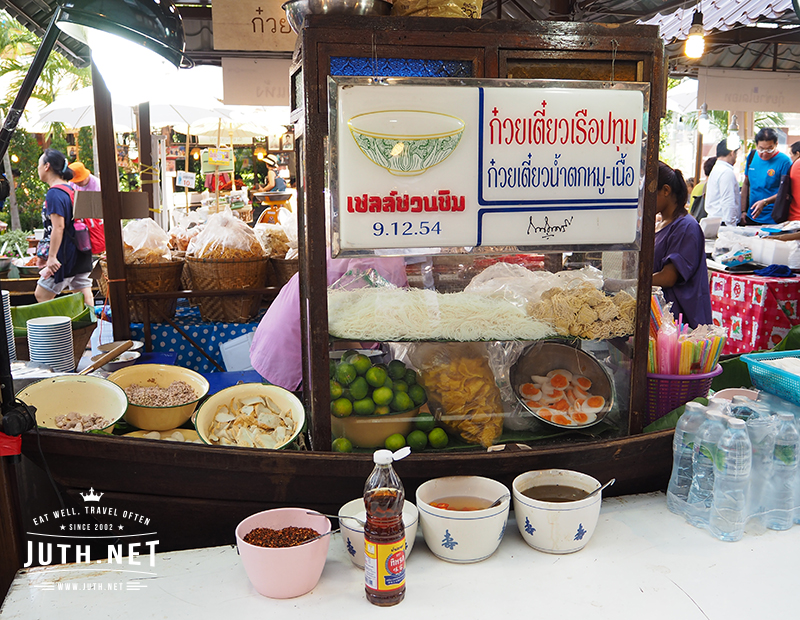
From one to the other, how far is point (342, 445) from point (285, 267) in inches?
93.9

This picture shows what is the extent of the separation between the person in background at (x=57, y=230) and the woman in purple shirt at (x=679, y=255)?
189 inches

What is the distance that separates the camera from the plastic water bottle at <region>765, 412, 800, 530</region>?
1.80 meters

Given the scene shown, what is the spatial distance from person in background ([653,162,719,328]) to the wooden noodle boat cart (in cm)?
144

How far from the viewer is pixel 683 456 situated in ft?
6.19

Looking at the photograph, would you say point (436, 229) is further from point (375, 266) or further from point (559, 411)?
point (559, 411)

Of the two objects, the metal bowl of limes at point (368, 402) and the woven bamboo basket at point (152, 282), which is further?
the woven bamboo basket at point (152, 282)

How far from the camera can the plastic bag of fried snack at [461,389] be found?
203 centimetres

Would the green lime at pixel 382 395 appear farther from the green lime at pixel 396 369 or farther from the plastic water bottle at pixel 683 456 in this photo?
the plastic water bottle at pixel 683 456

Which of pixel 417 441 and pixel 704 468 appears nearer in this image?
pixel 704 468

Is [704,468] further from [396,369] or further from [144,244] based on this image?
[144,244]

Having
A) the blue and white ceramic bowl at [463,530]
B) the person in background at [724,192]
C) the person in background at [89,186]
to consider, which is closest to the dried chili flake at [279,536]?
the blue and white ceramic bowl at [463,530]

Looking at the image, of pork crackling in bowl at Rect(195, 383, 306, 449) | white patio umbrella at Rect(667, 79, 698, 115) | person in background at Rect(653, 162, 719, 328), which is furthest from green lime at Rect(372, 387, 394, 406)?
white patio umbrella at Rect(667, 79, 698, 115)

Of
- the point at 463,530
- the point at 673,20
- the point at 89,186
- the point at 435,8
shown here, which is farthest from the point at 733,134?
the point at 463,530

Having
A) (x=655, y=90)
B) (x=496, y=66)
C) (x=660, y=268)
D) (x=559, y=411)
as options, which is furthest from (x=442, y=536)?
(x=660, y=268)
